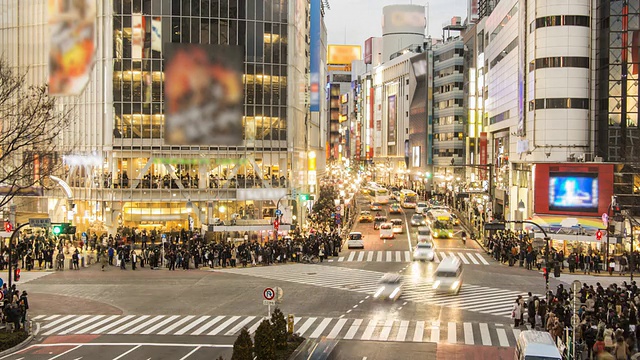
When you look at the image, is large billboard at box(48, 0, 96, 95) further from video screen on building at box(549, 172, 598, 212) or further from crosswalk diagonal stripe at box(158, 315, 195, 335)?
video screen on building at box(549, 172, 598, 212)

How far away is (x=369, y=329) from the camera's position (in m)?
28.7

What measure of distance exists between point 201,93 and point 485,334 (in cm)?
4215

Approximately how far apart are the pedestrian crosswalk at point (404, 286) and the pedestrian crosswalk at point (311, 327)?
4.32 metres

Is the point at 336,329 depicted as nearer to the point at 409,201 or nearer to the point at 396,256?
the point at 396,256

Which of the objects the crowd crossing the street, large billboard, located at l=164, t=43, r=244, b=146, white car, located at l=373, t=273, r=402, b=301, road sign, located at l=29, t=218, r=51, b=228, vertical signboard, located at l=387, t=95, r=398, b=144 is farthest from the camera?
vertical signboard, located at l=387, t=95, r=398, b=144

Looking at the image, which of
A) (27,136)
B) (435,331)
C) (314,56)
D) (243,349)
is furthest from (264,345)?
(314,56)

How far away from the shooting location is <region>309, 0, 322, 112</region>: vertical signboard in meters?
98.6

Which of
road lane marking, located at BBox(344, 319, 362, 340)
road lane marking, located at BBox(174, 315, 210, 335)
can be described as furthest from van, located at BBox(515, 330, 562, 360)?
road lane marking, located at BBox(174, 315, 210, 335)

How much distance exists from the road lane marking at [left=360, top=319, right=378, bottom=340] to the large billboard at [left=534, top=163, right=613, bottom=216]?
105 ft

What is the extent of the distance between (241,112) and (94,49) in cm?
1540

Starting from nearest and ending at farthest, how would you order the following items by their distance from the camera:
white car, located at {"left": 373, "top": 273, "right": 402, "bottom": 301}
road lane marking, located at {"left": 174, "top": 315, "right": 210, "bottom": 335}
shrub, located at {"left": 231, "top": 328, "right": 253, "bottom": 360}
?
shrub, located at {"left": 231, "top": 328, "right": 253, "bottom": 360}, road lane marking, located at {"left": 174, "top": 315, "right": 210, "bottom": 335}, white car, located at {"left": 373, "top": 273, "right": 402, "bottom": 301}

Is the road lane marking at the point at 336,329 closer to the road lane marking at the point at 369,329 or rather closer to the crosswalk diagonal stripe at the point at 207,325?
the road lane marking at the point at 369,329

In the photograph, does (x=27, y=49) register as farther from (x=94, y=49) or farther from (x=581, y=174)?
(x=581, y=174)

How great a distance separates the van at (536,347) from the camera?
62.7ft
